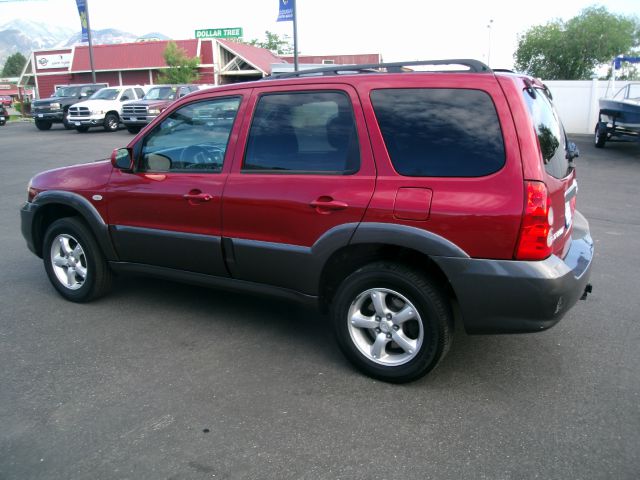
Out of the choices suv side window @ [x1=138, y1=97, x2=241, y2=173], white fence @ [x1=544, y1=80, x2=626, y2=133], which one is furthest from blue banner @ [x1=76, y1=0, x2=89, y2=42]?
suv side window @ [x1=138, y1=97, x2=241, y2=173]

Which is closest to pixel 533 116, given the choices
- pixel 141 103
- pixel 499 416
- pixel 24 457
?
pixel 499 416

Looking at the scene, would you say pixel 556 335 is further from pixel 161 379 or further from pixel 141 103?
pixel 141 103

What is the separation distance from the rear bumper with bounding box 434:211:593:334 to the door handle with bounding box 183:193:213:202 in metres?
1.71

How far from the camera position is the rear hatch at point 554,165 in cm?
327

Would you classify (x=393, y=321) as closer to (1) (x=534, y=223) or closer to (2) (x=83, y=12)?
(1) (x=534, y=223)

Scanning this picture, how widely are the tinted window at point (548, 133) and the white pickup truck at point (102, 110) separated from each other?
74.2 ft

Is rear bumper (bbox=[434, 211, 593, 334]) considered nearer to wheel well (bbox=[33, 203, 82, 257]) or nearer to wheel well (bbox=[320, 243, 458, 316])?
wheel well (bbox=[320, 243, 458, 316])

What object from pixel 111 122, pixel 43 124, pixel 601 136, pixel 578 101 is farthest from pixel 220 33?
pixel 601 136

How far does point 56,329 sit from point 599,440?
375 cm

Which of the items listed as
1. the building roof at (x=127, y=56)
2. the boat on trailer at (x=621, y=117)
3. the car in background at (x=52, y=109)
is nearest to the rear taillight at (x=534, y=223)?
the boat on trailer at (x=621, y=117)

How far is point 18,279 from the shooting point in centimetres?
568


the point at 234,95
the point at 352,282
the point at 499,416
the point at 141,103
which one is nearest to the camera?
the point at 499,416

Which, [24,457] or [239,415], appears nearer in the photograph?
[24,457]

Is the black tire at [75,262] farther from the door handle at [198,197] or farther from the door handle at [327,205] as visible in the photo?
the door handle at [327,205]
